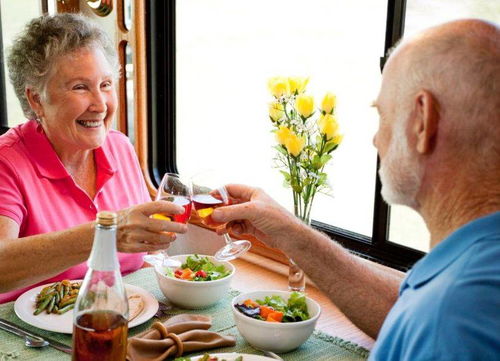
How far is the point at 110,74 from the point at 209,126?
88cm

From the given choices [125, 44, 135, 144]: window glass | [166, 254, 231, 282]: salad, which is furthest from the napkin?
[125, 44, 135, 144]: window glass

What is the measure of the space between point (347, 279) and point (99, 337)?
72cm

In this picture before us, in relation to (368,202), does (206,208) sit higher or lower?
higher

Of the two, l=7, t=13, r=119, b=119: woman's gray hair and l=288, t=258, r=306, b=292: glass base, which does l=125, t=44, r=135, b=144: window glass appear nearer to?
l=7, t=13, r=119, b=119: woman's gray hair

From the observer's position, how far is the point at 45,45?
2.14 m

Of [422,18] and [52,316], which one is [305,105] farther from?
[52,316]

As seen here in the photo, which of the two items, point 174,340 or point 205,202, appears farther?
point 205,202

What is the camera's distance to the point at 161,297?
1.92 m

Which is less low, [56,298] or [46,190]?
[46,190]

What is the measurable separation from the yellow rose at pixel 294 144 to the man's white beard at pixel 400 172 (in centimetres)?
66

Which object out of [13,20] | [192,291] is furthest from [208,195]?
[13,20]

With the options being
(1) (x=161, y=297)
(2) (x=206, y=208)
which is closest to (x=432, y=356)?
(2) (x=206, y=208)

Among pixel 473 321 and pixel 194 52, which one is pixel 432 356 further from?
pixel 194 52

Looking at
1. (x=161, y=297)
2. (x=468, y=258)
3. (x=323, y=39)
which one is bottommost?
(x=161, y=297)
